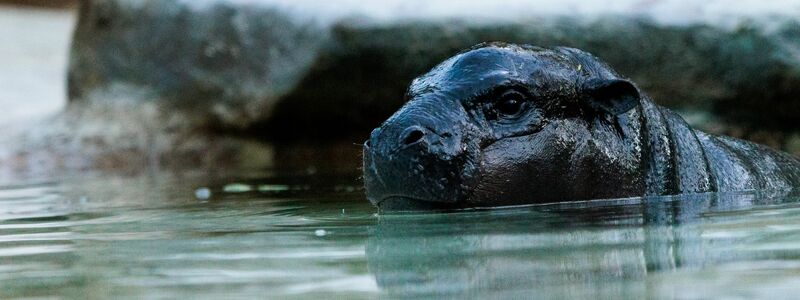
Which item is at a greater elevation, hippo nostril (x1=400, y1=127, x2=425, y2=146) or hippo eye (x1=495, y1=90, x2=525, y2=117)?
hippo eye (x1=495, y1=90, x2=525, y2=117)

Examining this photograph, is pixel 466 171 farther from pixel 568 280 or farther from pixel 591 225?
pixel 568 280

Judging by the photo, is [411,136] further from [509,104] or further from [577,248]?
[577,248]

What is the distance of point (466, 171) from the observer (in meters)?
4.70

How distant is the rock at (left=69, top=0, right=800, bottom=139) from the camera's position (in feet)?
31.1

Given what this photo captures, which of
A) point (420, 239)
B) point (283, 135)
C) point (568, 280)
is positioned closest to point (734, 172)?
point (420, 239)

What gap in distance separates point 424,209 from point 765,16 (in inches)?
208

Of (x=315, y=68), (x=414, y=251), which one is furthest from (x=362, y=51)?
(x=414, y=251)

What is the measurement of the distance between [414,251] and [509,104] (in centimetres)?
157

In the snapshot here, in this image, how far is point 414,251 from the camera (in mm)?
3482

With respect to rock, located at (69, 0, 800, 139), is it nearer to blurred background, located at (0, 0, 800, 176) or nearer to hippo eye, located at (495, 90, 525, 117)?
blurred background, located at (0, 0, 800, 176)

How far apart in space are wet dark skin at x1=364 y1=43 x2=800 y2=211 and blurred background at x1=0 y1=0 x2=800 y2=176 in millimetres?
4261

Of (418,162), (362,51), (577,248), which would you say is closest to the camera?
(577,248)

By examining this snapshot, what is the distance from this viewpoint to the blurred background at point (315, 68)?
9500mm

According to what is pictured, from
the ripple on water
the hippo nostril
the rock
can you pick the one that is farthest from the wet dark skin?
the rock
